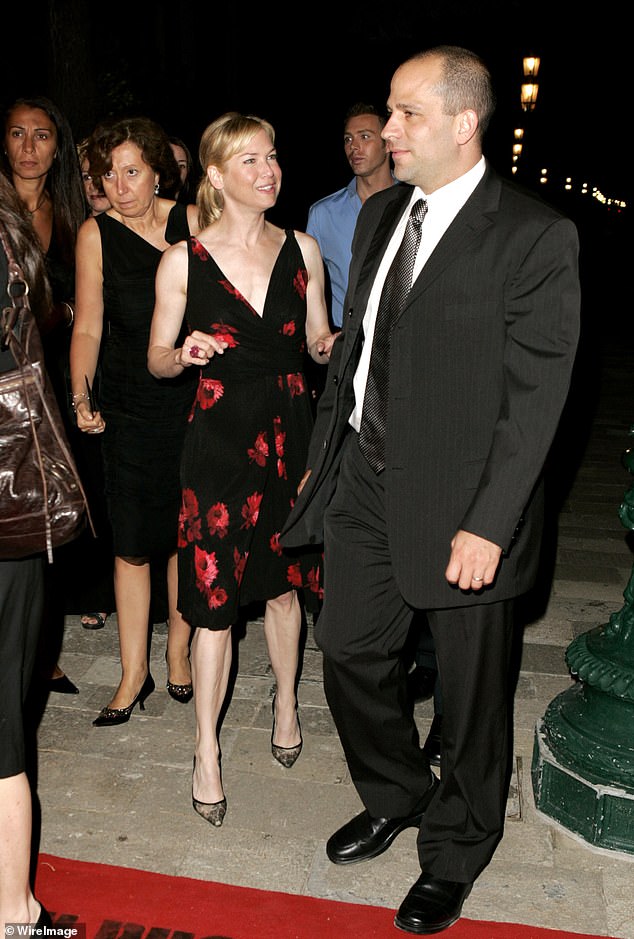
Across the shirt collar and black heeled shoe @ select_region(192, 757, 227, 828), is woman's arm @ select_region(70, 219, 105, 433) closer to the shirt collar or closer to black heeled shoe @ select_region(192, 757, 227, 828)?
black heeled shoe @ select_region(192, 757, 227, 828)

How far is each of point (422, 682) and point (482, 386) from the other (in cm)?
193

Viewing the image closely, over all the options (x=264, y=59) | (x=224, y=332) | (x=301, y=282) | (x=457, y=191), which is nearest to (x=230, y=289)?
(x=224, y=332)

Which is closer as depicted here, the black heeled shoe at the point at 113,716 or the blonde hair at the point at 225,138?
the blonde hair at the point at 225,138

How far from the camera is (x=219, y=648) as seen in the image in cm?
331

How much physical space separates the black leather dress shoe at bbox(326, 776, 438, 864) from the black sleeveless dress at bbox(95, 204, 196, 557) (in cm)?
133

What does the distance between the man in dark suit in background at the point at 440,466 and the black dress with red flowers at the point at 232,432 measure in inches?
9.3

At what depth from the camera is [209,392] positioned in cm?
328

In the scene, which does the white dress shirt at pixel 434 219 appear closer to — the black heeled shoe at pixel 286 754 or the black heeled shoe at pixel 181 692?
the black heeled shoe at pixel 286 754

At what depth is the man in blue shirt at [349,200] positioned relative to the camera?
5.09 metres

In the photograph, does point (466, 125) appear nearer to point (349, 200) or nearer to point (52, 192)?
point (52, 192)

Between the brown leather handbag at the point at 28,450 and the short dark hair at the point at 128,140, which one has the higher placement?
the short dark hair at the point at 128,140

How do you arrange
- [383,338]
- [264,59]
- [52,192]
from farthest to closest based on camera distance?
[264,59]
[52,192]
[383,338]

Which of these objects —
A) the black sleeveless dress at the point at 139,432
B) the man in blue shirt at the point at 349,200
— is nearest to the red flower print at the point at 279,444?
the black sleeveless dress at the point at 139,432

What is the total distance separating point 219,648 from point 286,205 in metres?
15.1
